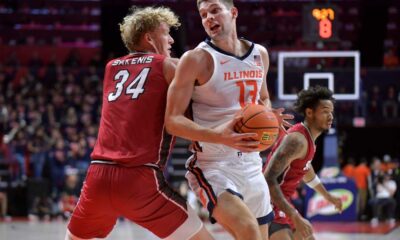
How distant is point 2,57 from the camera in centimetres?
2281

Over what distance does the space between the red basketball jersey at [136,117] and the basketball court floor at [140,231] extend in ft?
22.1

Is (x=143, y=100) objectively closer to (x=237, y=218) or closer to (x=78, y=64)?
(x=237, y=218)

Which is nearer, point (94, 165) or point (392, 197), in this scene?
point (94, 165)

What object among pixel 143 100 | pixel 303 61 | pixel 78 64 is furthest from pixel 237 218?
pixel 78 64

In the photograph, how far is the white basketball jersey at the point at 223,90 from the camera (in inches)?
176

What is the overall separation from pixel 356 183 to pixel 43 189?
6.56 meters

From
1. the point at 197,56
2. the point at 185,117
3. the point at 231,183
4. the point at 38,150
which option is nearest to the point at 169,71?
the point at 197,56

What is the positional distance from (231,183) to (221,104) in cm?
48

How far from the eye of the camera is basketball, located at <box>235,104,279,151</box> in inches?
162

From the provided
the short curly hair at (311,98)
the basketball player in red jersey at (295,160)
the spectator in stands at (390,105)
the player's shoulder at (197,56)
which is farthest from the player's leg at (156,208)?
the spectator in stands at (390,105)

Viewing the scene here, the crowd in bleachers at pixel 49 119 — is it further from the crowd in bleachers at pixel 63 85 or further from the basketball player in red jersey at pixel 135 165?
the basketball player in red jersey at pixel 135 165

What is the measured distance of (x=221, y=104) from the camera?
453 cm

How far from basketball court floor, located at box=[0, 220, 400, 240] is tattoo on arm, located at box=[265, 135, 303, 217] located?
19.1 ft

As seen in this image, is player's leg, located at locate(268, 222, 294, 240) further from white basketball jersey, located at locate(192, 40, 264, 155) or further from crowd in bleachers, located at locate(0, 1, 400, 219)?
crowd in bleachers, located at locate(0, 1, 400, 219)
